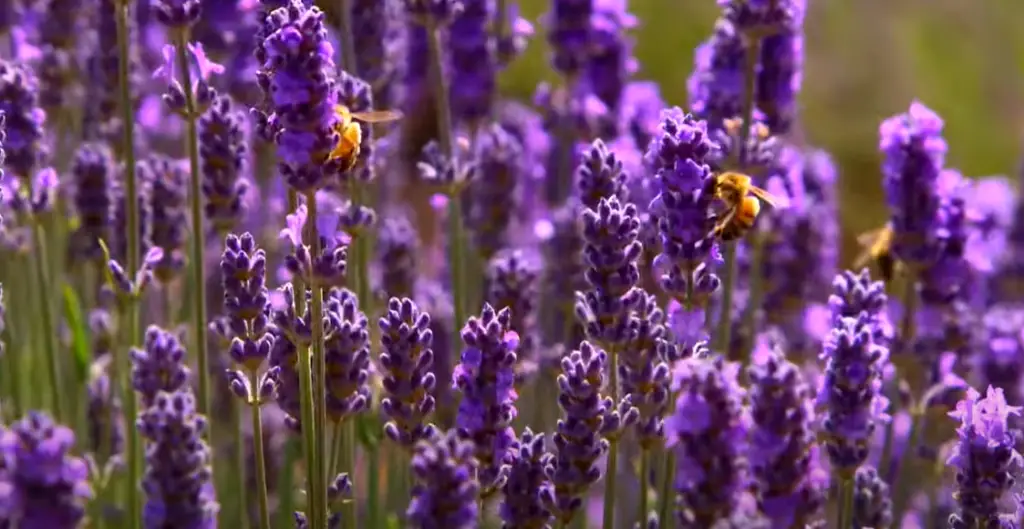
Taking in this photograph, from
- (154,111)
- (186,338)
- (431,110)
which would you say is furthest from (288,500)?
(431,110)

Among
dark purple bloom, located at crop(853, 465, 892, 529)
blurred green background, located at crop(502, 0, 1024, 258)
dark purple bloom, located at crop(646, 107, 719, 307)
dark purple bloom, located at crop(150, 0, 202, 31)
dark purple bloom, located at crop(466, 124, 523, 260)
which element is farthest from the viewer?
blurred green background, located at crop(502, 0, 1024, 258)

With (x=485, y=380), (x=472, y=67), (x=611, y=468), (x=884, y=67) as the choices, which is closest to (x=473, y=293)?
(x=472, y=67)

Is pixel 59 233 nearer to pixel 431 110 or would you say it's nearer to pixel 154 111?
pixel 154 111

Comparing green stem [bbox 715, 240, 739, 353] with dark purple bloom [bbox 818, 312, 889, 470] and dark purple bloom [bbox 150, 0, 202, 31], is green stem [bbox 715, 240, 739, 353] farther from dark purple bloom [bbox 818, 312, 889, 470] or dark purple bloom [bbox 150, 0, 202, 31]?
dark purple bloom [bbox 150, 0, 202, 31]

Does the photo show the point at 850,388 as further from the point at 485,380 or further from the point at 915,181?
the point at 915,181

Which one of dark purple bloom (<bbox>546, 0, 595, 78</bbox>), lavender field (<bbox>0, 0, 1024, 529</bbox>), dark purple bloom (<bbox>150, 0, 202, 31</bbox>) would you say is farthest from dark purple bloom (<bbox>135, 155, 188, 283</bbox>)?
dark purple bloom (<bbox>546, 0, 595, 78</bbox>)
